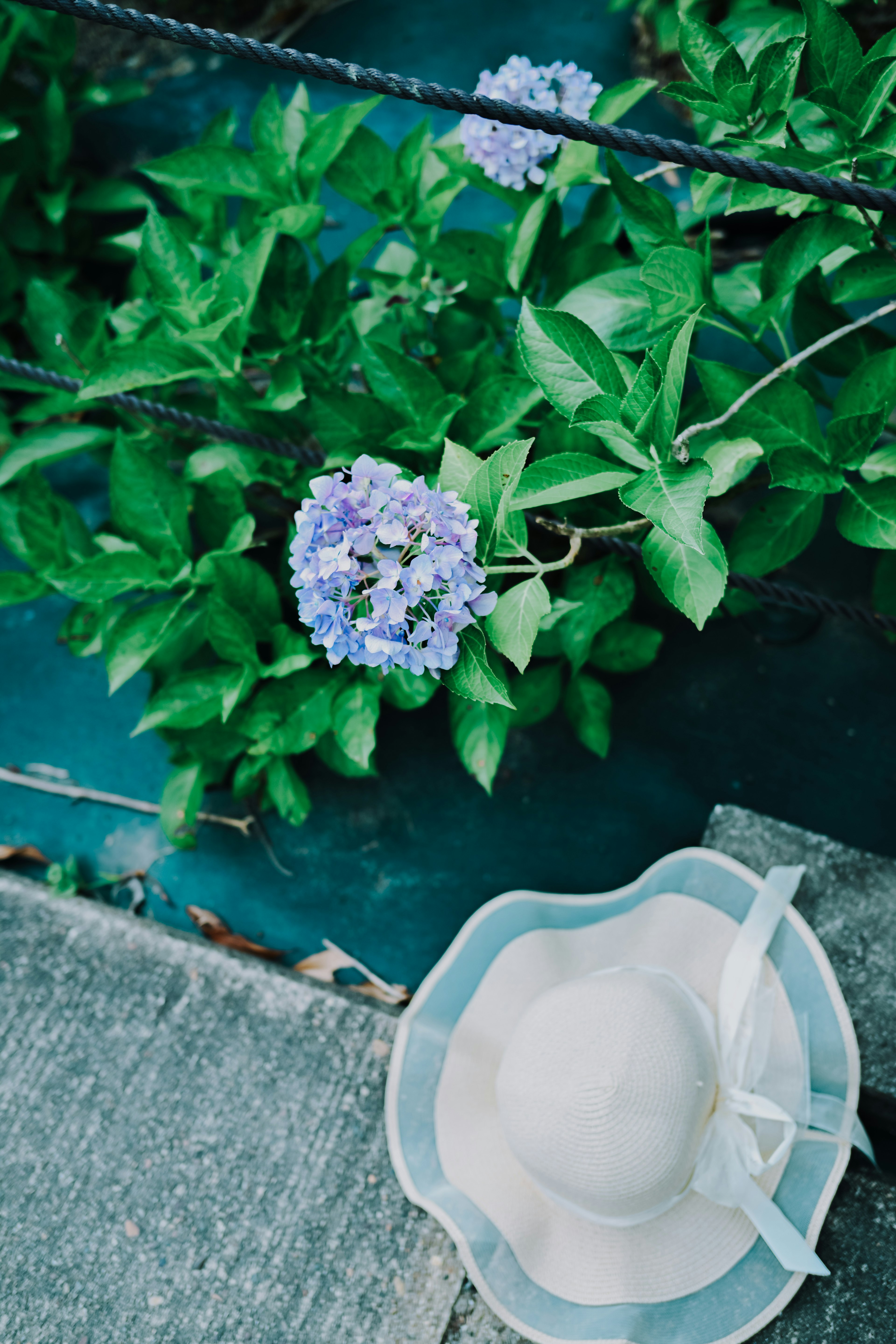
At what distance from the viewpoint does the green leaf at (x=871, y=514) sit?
1226 millimetres

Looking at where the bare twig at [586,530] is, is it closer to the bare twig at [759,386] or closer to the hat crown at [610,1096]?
the bare twig at [759,386]

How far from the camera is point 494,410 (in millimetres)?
1419

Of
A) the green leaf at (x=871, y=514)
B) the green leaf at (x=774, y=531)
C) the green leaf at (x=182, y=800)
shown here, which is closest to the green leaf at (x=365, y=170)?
the green leaf at (x=774, y=531)

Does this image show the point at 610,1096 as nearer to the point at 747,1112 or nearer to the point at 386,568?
the point at 747,1112

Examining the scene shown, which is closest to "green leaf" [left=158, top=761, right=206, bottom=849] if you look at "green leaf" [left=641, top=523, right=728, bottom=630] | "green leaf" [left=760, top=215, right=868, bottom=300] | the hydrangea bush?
the hydrangea bush

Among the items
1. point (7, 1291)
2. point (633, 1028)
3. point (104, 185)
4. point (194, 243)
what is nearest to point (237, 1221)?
point (7, 1291)

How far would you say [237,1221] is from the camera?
58.2 inches

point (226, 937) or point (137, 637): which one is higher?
point (137, 637)

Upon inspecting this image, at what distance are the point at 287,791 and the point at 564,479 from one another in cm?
88

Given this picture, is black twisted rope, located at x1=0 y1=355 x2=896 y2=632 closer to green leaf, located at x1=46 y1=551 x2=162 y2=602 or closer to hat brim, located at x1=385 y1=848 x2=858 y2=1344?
green leaf, located at x1=46 y1=551 x2=162 y2=602

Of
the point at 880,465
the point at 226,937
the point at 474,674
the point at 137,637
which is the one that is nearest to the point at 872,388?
the point at 880,465

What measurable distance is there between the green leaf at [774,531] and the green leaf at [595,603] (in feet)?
0.68

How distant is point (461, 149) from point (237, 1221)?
1776 mm

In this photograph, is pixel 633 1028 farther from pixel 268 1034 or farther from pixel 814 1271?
pixel 268 1034
